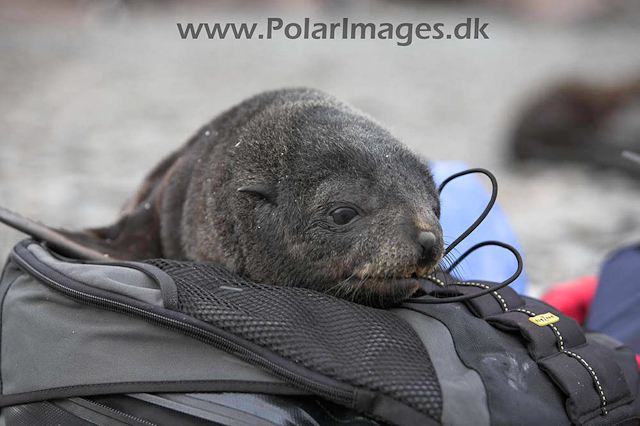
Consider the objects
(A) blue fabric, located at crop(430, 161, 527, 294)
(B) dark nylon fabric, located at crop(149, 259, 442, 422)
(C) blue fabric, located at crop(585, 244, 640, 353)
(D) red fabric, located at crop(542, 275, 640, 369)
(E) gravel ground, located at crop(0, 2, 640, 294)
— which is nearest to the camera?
(B) dark nylon fabric, located at crop(149, 259, 442, 422)

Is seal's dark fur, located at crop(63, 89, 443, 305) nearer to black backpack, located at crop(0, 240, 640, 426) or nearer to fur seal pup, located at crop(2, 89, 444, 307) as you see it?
fur seal pup, located at crop(2, 89, 444, 307)

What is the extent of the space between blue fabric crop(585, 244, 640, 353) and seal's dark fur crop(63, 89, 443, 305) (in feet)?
5.00

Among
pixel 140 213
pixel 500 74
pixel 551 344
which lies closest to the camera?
pixel 551 344

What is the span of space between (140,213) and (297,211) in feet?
4.74

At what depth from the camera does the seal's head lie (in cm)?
263

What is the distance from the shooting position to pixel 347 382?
2.22 metres

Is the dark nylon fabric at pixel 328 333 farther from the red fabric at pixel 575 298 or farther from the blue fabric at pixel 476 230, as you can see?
the red fabric at pixel 575 298

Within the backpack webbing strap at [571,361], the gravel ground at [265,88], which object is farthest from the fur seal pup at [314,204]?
the gravel ground at [265,88]

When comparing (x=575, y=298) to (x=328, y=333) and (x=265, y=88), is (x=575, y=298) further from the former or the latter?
(x=265, y=88)

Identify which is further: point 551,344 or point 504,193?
point 504,193

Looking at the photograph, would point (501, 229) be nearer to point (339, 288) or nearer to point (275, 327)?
point (339, 288)

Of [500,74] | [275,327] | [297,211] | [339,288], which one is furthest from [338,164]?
[500,74]

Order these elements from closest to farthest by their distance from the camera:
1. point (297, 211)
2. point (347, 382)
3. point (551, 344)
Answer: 1. point (347, 382)
2. point (551, 344)
3. point (297, 211)

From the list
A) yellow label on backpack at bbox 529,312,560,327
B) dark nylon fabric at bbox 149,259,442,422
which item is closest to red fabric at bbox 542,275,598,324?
yellow label on backpack at bbox 529,312,560,327
